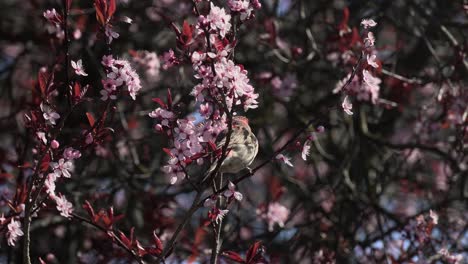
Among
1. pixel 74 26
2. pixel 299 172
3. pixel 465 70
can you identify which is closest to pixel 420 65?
pixel 465 70

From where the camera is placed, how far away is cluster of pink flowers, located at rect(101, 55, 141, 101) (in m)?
3.17

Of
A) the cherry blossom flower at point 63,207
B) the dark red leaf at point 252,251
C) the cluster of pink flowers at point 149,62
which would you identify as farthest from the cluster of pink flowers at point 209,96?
the cluster of pink flowers at point 149,62

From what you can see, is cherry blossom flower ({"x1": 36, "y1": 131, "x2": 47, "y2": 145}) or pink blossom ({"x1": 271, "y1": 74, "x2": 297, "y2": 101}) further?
pink blossom ({"x1": 271, "y1": 74, "x2": 297, "y2": 101})

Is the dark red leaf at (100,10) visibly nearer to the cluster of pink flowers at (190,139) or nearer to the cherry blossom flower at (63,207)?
the cluster of pink flowers at (190,139)

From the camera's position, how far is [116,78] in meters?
3.20

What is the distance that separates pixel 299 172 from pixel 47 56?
12.9 ft

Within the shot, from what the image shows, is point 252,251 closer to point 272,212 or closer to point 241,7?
point 241,7

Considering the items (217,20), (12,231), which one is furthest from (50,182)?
(217,20)

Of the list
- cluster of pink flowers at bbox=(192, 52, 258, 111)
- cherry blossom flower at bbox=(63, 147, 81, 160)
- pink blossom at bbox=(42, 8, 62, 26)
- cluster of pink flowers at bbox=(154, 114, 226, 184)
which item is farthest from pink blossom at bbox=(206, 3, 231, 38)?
cherry blossom flower at bbox=(63, 147, 81, 160)

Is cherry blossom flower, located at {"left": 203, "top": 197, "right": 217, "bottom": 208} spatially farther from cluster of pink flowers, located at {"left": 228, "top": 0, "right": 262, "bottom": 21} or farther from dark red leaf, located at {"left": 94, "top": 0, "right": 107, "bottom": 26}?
dark red leaf, located at {"left": 94, "top": 0, "right": 107, "bottom": 26}

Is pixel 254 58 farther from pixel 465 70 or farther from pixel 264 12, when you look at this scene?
pixel 465 70

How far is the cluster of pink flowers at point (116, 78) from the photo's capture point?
3.17m

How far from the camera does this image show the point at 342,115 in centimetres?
650

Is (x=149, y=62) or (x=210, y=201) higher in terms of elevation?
(x=210, y=201)
